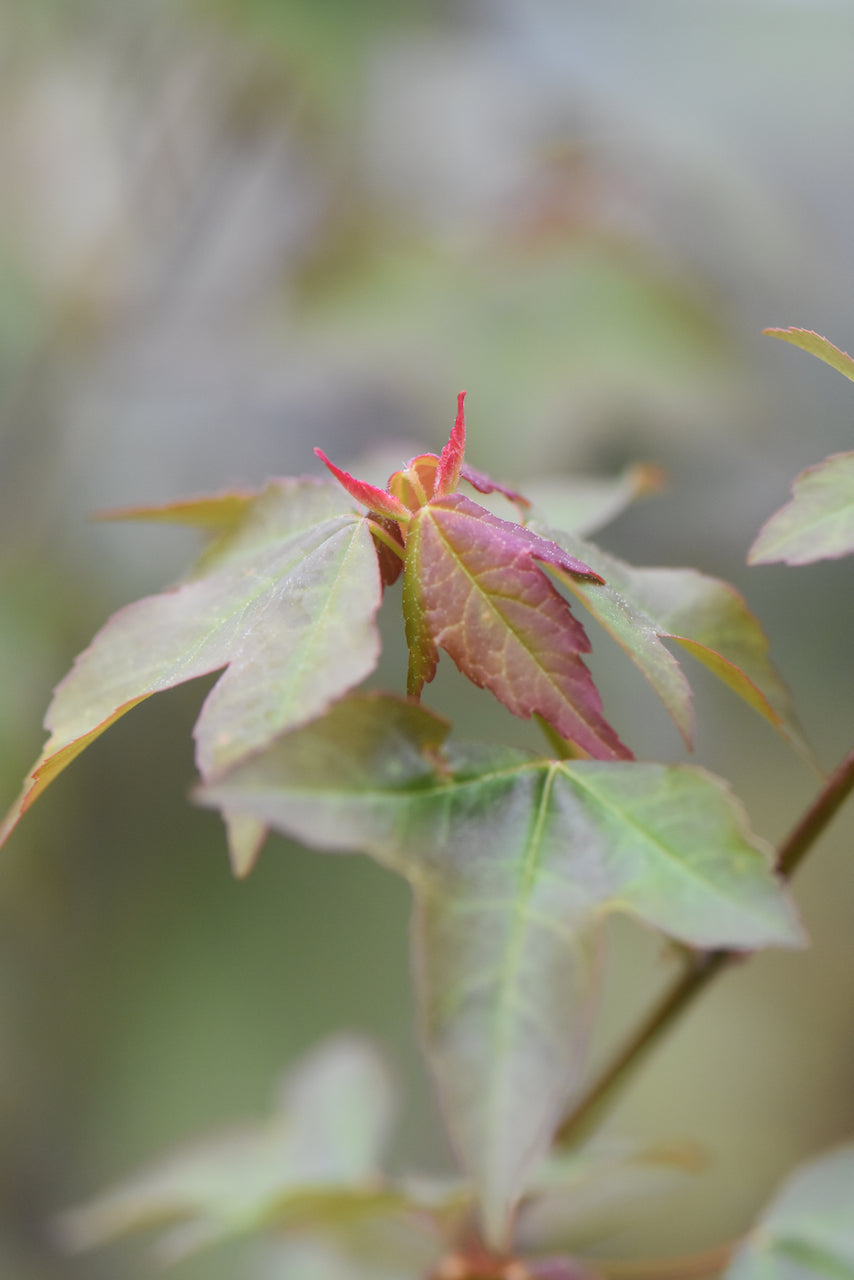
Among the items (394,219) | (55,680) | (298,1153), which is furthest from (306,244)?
(298,1153)

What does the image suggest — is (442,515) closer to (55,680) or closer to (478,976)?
(478,976)

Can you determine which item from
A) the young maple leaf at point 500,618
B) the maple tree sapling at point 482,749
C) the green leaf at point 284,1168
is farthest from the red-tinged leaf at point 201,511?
the green leaf at point 284,1168

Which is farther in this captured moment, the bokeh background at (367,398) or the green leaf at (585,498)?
the bokeh background at (367,398)

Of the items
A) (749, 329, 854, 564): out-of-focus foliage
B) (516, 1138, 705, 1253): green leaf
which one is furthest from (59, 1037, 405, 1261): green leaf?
(749, 329, 854, 564): out-of-focus foliage

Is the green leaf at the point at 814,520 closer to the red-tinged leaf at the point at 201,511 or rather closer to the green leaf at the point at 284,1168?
the red-tinged leaf at the point at 201,511

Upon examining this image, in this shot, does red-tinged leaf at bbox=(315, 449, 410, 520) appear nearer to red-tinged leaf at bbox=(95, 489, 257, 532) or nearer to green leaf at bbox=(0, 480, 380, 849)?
green leaf at bbox=(0, 480, 380, 849)

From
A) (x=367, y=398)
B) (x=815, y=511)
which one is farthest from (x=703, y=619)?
(x=367, y=398)
